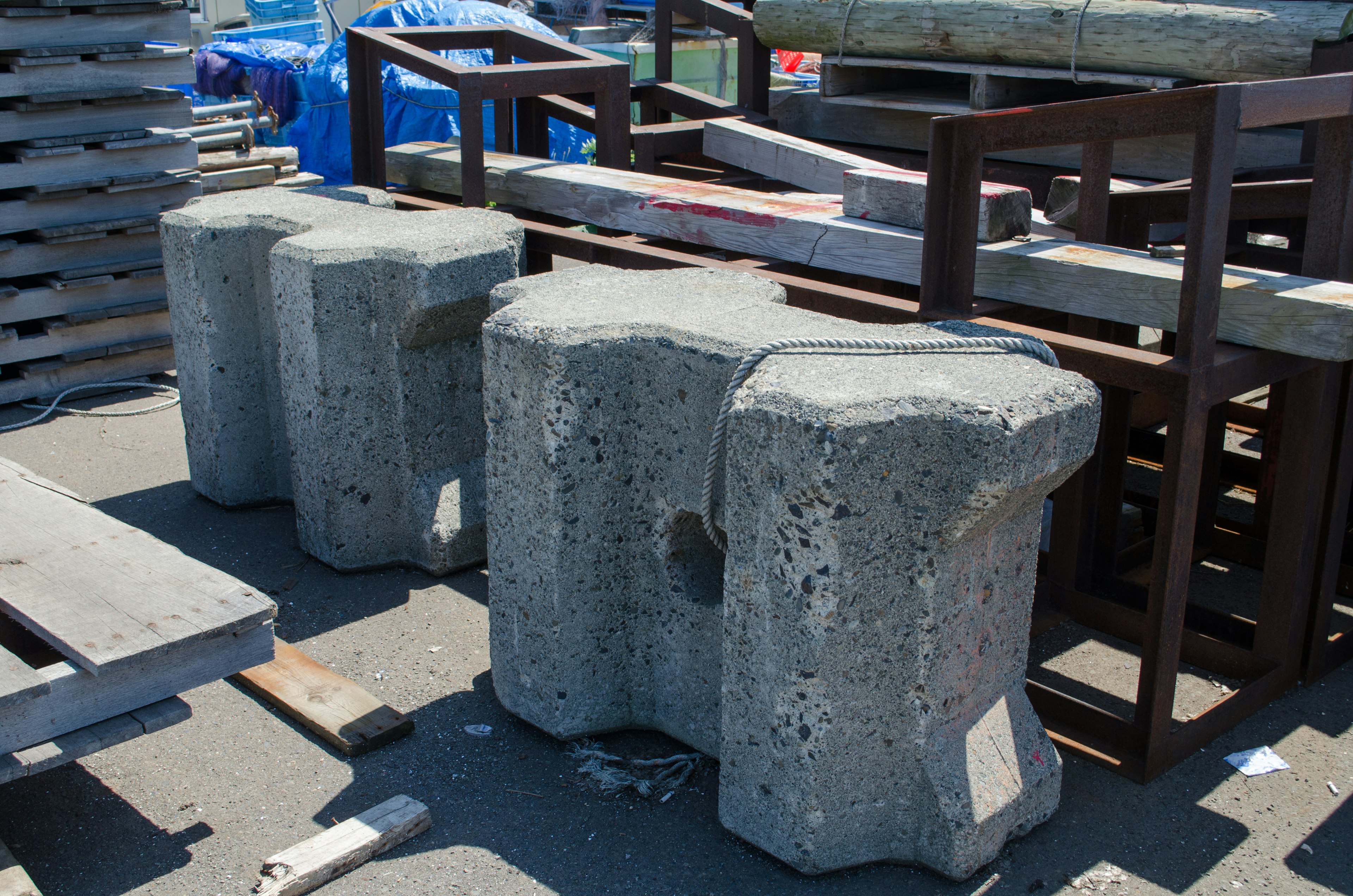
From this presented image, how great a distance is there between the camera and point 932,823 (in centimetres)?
278

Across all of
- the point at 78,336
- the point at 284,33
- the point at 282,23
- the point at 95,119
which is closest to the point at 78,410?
the point at 78,336

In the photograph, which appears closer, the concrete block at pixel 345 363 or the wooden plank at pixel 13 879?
the wooden plank at pixel 13 879

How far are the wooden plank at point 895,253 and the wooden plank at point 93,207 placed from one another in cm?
184

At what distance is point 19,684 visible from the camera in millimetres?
2631

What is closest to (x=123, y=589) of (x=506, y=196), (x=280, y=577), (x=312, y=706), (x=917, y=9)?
(x=312, y=706)

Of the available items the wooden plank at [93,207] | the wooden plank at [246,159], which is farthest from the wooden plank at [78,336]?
the wooden plank at [246,159]

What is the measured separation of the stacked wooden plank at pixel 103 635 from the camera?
2.71m

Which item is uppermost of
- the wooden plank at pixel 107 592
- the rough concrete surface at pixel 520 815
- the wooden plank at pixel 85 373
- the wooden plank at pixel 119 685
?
the wooden plank at pixel 107 592

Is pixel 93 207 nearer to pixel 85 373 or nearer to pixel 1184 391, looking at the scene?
pixel 85 373

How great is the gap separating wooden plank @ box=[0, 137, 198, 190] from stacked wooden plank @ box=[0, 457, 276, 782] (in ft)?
11.4

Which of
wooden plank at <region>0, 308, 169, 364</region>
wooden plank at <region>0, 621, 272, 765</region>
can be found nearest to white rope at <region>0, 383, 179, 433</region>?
wooden plank at <region>0, 308, 169, 364</region>

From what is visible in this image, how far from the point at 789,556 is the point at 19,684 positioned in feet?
5.74

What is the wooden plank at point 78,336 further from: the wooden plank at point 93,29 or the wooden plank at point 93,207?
the wooden plank at point 93,29

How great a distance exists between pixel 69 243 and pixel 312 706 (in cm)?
414
